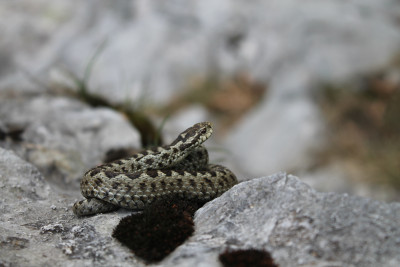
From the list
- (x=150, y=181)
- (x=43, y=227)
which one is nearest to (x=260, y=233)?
(x=150, y=181)

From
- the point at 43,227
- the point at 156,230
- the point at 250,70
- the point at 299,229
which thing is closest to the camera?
the point at 299,229

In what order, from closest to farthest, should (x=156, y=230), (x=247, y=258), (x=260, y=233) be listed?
(x=247, y=258) < (x=260, y=233) < (x=156, y=230)

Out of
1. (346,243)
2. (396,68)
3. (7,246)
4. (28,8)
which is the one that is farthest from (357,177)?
(28,8)

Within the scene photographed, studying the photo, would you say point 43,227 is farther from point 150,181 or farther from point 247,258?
point 247,258

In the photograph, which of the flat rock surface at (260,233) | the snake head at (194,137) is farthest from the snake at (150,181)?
the flat rock surface at (260,233)

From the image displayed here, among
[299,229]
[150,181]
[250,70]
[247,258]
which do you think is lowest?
[247,258]

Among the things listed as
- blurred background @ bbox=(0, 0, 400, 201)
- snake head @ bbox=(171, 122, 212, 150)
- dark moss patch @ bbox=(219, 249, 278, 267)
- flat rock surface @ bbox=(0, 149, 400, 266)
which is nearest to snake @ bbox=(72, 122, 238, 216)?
snake head @ bbox=(171, 122, 212, 150)
